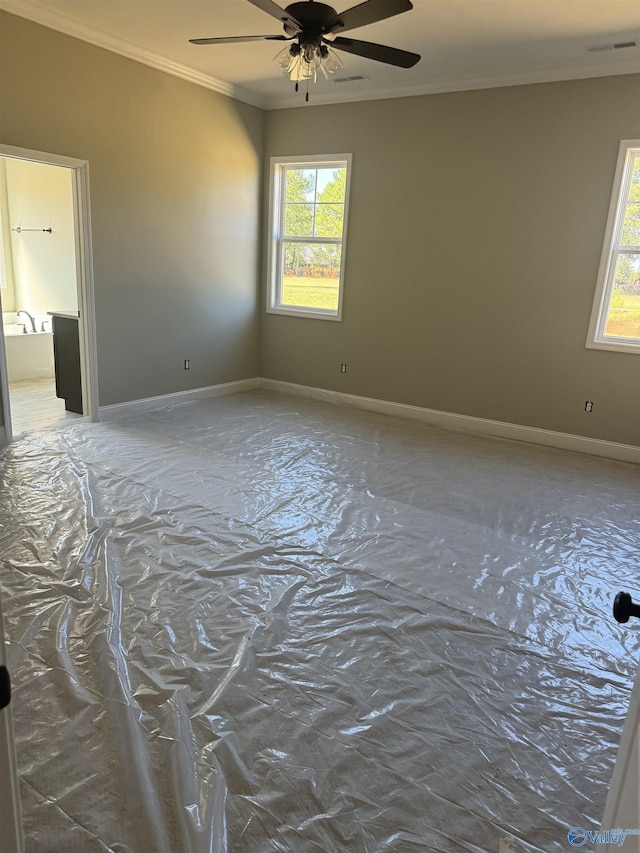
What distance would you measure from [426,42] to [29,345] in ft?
16.1

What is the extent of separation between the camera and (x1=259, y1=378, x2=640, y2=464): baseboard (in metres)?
4.68

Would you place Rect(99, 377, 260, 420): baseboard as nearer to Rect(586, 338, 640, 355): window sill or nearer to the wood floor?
the wood floor

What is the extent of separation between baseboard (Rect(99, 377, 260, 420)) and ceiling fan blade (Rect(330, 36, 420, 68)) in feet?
11.0

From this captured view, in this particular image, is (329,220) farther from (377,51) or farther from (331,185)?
(377,51)

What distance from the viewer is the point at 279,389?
6441mm

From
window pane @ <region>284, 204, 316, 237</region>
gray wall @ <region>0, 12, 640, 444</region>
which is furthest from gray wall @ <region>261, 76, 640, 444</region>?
window pane @ <region>284, 204, 316, 237</region>

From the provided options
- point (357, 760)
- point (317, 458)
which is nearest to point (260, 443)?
point (317, 458)

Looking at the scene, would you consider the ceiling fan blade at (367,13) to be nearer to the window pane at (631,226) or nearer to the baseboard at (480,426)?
the window pane at (631,226)

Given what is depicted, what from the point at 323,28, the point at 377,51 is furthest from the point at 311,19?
the point at 377,51

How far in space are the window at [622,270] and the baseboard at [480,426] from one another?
796 mm

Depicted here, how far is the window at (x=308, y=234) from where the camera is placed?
5699mm

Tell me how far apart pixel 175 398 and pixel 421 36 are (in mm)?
3617

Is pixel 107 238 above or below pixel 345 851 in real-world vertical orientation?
above

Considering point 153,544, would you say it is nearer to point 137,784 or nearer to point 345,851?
point 137,784
